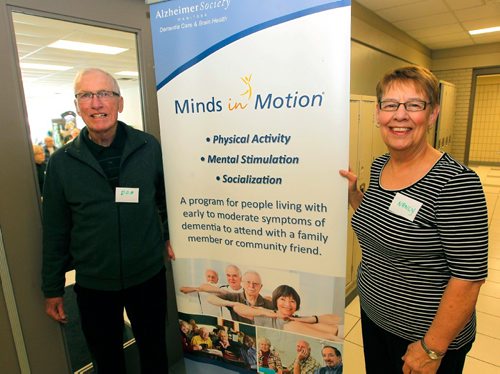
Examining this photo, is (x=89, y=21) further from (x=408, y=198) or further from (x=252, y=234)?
(x=408, y=198)

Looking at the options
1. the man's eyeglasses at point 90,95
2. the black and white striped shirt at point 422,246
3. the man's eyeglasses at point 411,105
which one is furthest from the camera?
the man's eyeglasses at point 90,95

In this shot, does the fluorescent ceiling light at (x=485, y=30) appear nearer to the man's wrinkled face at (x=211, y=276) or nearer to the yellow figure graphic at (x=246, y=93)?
the yellow figure graphic at (x=246, y=93)

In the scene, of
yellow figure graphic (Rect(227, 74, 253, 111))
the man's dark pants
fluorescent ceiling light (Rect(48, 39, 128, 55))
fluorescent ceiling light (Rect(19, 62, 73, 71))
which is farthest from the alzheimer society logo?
fluorescent ceiling light (Rect(19, 62, 73, 71))

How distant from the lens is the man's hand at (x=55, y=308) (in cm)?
155

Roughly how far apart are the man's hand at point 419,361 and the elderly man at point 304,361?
398mm

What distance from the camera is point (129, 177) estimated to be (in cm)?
145

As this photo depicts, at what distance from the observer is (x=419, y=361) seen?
42.7 inches

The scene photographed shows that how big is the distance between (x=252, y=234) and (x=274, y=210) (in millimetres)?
159

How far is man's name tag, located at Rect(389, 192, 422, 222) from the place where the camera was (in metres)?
1.04

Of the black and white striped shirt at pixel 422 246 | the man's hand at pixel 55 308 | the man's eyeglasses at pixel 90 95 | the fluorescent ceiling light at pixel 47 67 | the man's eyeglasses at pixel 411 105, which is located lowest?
the man's hand at pixel 55 308

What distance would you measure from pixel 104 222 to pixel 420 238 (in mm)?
1253

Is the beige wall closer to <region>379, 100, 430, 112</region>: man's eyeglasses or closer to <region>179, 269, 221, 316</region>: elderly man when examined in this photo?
<region>379, 100, 430, 112</region>: man's eyeglasses

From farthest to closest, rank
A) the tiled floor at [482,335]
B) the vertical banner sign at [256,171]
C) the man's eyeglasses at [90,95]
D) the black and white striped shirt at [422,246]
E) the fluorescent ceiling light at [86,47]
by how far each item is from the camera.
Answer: the fluorescent ceiling light at [86,47] < the tiled floor at [482,335] < the man's eyeglasses at [90,95] < the vertical banner sign at [256,171] < the black and white striped shirt at [422,246]

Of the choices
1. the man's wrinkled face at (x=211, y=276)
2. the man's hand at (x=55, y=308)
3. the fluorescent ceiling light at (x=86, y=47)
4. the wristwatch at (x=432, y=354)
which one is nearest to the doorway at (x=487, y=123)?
the fluorescent ceiling light at (x=86, y=47)
